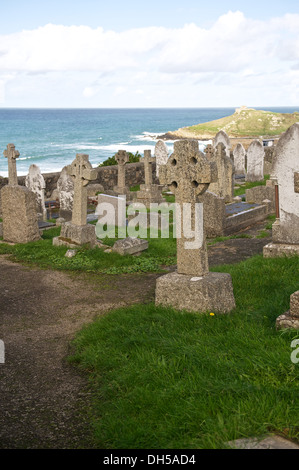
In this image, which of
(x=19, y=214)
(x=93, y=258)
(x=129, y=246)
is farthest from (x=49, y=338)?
(x=19, y=214)

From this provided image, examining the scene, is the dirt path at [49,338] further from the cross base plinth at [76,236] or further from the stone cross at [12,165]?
the stone cross at [12,165]

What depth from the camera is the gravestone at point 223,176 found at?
15117mm

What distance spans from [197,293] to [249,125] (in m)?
75.3

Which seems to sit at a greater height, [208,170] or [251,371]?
[208,170]

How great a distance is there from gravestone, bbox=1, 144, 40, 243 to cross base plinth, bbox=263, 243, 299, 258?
198 inches

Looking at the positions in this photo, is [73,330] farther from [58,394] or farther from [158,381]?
[158,381]

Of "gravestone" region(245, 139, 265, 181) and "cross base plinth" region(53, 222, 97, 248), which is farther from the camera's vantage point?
"gravestone" region(245, 139, 265, 181)

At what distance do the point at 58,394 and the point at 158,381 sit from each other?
0.95 metres

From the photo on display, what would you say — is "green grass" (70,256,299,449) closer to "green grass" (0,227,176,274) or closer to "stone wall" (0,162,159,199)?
"green grass" (0,227,176,274)

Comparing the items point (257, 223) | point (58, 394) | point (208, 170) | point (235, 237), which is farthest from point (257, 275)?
point (257, 223)

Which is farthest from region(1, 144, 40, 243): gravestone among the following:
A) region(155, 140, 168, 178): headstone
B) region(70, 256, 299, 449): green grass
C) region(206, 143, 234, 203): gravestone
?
region(155, 140, 168, 178): headstone

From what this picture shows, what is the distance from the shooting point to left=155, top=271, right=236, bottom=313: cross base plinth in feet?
17.7
